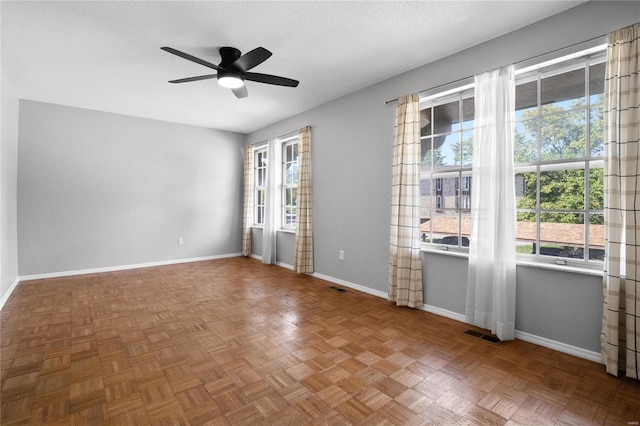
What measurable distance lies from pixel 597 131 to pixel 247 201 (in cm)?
553

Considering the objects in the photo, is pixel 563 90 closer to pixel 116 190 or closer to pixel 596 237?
pixel 596 237

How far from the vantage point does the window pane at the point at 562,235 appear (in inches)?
91.7

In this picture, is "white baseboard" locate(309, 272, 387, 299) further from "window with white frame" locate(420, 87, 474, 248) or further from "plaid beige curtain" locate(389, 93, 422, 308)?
"window with white frame" locate(420, 87, 474, 248)

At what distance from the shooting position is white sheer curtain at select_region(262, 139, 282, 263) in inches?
219

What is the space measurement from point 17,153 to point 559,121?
6.69m

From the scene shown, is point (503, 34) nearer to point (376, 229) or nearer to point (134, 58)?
point (376, 229)

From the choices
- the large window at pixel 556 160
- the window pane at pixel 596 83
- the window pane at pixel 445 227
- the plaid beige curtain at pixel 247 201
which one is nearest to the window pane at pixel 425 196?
the window pane at pixel 445 227

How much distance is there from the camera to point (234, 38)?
2701 mm

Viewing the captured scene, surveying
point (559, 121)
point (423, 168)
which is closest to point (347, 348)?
point (423, 168)

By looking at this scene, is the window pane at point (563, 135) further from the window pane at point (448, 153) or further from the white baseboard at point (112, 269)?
the white baseboard at point (112, 269)

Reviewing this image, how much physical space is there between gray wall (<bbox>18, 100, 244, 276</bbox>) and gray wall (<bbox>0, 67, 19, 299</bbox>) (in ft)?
0.89

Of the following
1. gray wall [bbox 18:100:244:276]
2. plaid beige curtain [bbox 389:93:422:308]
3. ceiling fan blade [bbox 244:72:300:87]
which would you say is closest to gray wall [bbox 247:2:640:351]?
plaid beige curtain [bbox 389:93:422:308]

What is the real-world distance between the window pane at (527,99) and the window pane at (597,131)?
395 mm

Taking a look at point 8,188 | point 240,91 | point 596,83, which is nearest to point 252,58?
point 240,91
